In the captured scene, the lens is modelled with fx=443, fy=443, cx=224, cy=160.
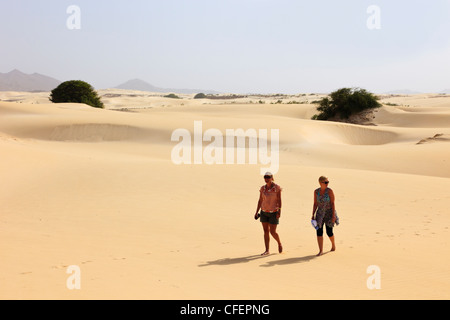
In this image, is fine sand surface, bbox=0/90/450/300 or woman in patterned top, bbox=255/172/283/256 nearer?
fine sand surface, bbox=0/90/450/300

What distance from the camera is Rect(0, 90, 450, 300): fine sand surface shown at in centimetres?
555

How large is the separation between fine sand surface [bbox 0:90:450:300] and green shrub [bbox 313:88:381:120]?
20.7 m

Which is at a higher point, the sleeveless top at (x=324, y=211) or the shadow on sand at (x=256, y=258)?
the sleeveless top at (x=324, y=211)

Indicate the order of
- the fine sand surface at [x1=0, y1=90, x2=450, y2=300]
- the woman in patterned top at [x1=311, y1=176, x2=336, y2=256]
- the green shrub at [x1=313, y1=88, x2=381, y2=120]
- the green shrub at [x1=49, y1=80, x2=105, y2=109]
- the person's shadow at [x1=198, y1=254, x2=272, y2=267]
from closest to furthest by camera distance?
the fine sand surface at [x1=0, y1=90, x2=450, y2=300]
the person's shadow at [x1=198, y1=254, x2=272, y2=267]
the woman in patterned top at [x1=311, y1=176, x2=336, y2=256]
the green shrub at [x1=313, y1=88, x2=381, y2=120]
the green shrub at [x1=49, y1=80, x2=105, y2=109]

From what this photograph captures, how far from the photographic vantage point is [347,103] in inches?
1582

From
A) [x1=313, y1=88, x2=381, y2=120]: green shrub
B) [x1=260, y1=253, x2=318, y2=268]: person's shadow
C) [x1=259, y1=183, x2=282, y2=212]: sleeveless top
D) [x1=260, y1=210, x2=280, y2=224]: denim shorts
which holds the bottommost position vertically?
[x1=260, y1=253, x2=318, y2=268]: person's shadow

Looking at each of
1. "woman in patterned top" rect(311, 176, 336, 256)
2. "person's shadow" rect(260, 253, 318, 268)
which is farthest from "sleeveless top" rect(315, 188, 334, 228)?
"person's shadow" rect(260, 253, 318, 268)

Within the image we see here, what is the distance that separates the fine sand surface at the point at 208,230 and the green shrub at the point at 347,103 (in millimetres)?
20675

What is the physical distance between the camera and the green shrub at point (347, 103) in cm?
4031

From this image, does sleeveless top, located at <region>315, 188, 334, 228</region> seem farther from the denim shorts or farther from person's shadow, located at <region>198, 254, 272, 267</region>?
person's shadow, located at <region>198, 254, 272, 267</region>

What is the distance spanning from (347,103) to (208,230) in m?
34.0

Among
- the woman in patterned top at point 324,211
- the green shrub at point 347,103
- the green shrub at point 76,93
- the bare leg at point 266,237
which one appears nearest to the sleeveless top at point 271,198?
the bare leg at point 266,237

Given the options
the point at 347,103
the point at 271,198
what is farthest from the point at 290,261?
the point at 347,103

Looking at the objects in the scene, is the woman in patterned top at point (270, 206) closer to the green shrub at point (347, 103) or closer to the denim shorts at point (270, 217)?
the denim shorts at point (270, 217)
